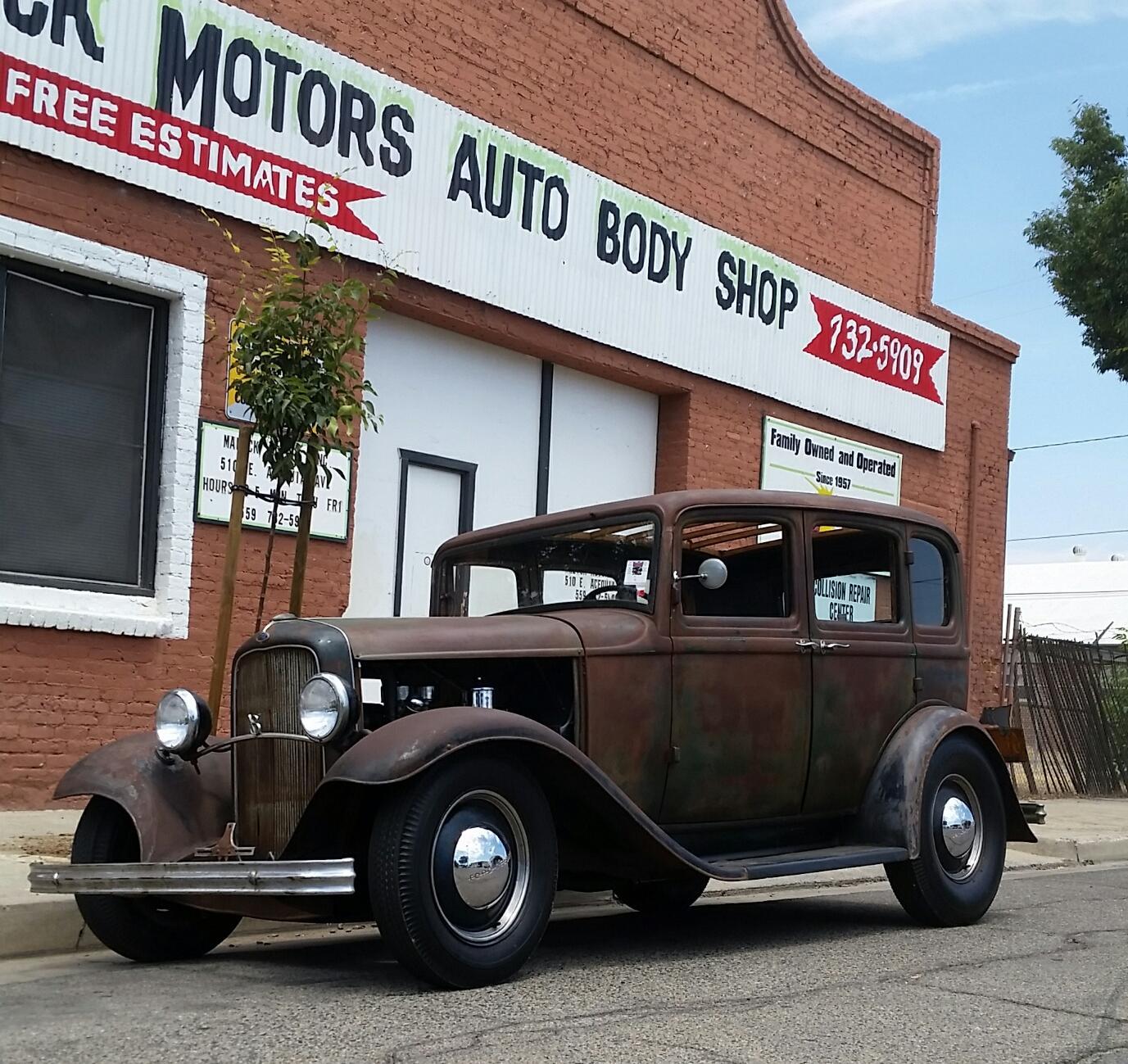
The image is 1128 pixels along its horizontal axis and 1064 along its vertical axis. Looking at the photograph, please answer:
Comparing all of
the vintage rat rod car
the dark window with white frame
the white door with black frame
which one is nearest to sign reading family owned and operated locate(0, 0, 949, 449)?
the dark window with white frame

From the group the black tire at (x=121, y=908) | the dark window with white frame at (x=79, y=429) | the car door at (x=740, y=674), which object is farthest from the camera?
the dark window with white frame at (x=79, y=429)

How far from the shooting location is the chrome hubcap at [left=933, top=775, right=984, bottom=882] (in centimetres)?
704

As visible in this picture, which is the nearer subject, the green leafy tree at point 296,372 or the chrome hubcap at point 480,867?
the chrome hubcap at point 480,867

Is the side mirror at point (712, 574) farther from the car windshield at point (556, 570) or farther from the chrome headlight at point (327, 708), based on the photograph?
the chrome headlight at point (327, 708)

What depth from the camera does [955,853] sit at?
710cm

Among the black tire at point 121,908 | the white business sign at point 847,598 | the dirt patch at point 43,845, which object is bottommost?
the dirt patch at point 43,845

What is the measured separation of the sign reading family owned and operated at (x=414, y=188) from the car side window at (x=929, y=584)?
4129mm

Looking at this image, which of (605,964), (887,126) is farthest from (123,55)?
(887,126)

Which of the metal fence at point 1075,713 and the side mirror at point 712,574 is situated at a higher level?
the side mirror at point 712,574

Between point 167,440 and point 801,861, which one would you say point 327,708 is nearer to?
point 801,861

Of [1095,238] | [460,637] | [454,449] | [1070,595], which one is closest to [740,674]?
[460,637]

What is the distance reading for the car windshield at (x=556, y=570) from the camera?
6582 mm

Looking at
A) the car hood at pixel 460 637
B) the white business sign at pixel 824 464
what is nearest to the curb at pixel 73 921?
the car hood at pixel 460 637

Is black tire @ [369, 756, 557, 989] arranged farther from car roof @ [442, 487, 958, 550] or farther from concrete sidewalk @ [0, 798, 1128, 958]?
concrete sidewalk @ [0, 798, 1128, 958]
